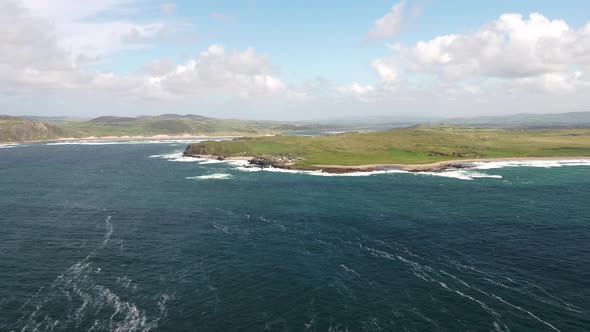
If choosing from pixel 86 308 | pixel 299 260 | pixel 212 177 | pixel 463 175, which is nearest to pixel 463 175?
pixel 463 175

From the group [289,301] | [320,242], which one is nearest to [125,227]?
[320,242]

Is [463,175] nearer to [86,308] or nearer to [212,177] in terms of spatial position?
[212,177]

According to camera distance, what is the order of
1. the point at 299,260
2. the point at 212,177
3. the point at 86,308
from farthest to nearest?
1. the point at 212,177
2. the point at 299,260
3. the point at 86,308

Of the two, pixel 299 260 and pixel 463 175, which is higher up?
pixel 463 175

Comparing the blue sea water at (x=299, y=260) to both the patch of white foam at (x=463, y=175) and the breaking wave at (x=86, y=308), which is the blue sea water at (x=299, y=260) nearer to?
the breaking wave at (x=86, y=308)

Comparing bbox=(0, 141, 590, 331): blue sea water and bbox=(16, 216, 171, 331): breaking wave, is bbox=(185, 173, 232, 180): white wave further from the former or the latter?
bbox=(16, 216, 171, 331): breaking wave

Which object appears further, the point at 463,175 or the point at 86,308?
the point at 463,175

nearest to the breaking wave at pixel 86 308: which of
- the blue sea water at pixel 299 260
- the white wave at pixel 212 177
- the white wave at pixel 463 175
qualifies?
the blue sea water at pixel 299 260

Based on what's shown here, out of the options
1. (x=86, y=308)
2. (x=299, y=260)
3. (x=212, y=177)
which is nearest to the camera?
(x=86, y=308)

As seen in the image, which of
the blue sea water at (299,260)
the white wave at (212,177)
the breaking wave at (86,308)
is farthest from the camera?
the white wave at (212,177)
